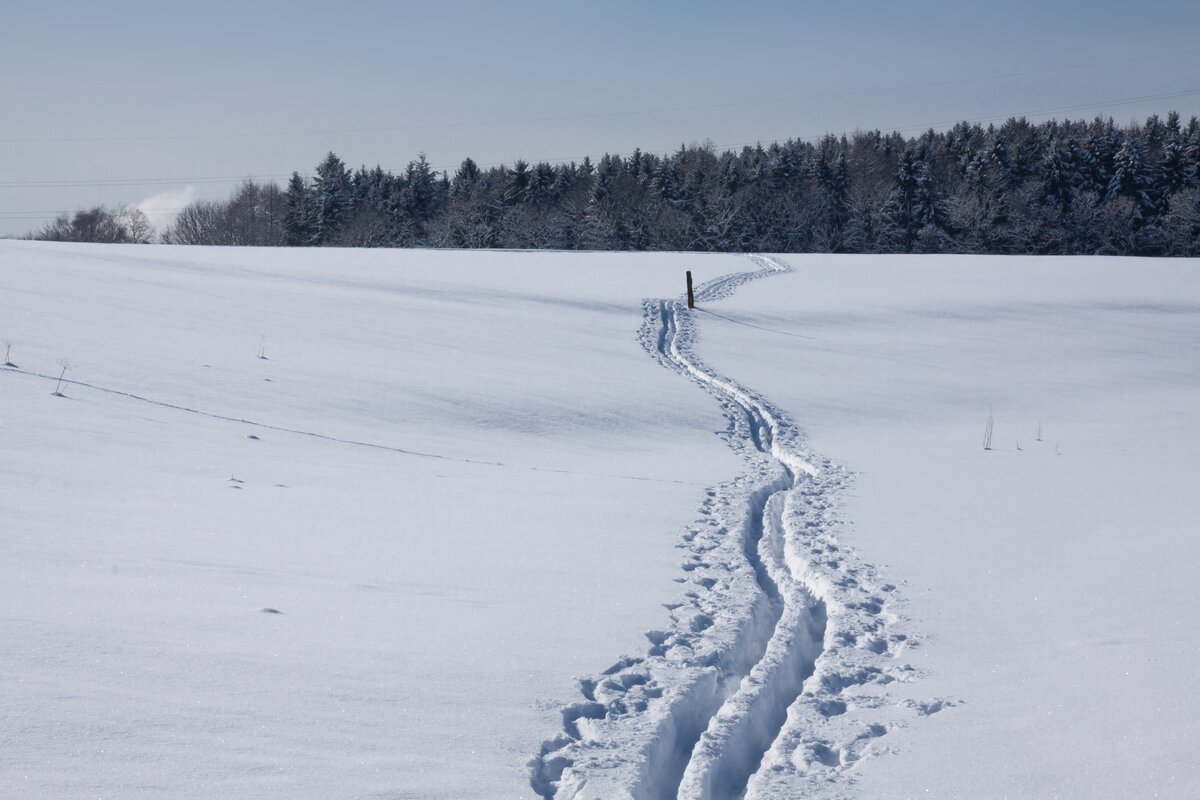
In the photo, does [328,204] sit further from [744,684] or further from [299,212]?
[744,684]

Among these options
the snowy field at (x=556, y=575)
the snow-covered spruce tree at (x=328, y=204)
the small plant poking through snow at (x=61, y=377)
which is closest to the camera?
the snowy field at (x=556, y=575)

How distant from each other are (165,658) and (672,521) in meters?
5.09

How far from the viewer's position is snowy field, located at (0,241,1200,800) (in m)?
4.00

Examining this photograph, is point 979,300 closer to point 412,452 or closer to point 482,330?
point 482,330

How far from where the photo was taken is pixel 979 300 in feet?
86.8

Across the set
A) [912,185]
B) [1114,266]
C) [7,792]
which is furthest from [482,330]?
[912,185]

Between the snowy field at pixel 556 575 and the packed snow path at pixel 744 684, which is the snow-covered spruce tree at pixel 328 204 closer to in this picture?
the snowy field at pixel 556 575

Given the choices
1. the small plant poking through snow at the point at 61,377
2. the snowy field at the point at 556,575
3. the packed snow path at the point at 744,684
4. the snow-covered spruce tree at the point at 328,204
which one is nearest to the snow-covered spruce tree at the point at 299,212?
the snow-covered spruce tree at the point at 328,204

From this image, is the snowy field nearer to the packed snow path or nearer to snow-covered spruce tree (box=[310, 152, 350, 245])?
the packed snow path

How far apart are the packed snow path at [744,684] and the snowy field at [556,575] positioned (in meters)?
0.03

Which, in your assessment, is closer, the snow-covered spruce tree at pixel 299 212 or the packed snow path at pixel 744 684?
the packed snow path at pixel 744 684

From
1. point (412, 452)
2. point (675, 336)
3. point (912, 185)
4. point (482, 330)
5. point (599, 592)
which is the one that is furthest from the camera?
point (912, 185)

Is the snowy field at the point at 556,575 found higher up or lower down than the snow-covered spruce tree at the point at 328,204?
lower down

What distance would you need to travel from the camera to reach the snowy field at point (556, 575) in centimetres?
400
